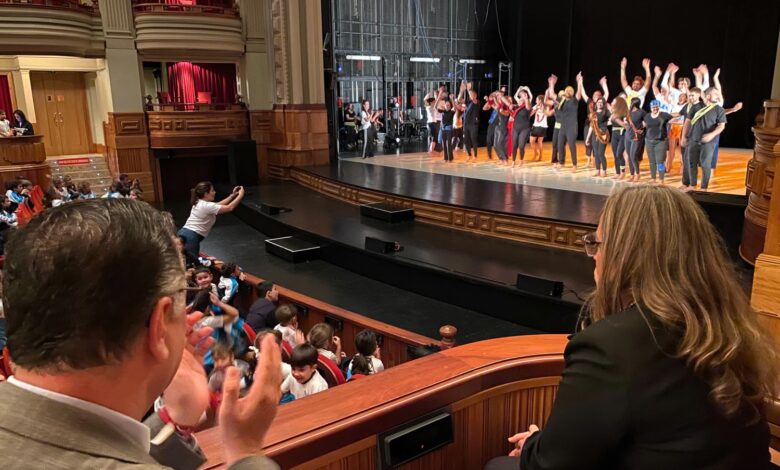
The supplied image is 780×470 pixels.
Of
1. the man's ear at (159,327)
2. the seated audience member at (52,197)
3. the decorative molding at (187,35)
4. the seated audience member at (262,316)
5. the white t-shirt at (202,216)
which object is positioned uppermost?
the decorative molding at (187,35)

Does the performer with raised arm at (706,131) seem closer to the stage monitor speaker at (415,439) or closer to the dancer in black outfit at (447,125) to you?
the dancer in black outfit at (447,125)

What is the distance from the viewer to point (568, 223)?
17.6 ft

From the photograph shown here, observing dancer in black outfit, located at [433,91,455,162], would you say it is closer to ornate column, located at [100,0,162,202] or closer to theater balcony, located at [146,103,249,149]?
theater balcony, located at [146,103,249,149]

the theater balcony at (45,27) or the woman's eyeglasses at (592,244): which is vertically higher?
the theater balcony at (45,27)

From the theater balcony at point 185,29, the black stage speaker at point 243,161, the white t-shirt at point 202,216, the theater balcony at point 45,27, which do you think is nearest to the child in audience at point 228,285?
the white t-shirt at point 202,216

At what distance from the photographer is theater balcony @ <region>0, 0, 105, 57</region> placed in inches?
371

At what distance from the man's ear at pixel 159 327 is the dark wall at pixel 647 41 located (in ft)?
39.6

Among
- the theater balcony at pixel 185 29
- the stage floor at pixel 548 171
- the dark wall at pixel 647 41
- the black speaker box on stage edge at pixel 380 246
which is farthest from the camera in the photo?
the dark wall at pixel 647 41

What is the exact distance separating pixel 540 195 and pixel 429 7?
911 centimetres

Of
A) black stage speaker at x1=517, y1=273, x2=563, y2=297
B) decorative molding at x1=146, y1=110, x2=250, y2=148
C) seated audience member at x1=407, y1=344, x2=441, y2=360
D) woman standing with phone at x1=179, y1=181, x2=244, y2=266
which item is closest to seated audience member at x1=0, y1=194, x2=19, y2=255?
woman standing with phone at x1=179, y1=181, x2=244, y2=266

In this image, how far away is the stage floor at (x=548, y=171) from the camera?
7.22 metres

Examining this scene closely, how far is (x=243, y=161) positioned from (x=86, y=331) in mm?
10231

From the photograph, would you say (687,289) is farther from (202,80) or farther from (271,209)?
(202,80)

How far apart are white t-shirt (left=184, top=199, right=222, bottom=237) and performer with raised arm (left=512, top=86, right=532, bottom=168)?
18.3ft
